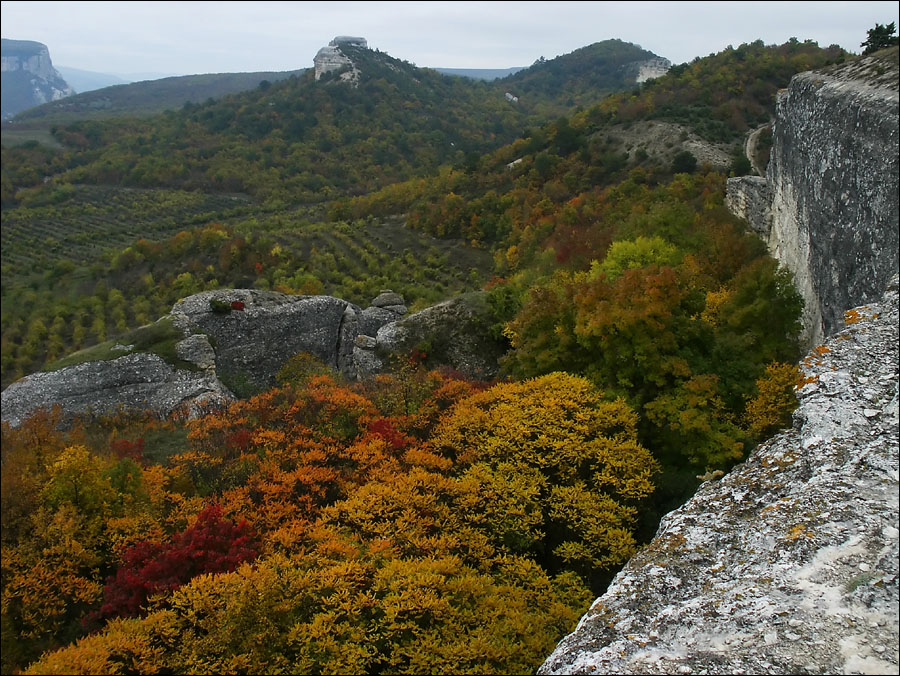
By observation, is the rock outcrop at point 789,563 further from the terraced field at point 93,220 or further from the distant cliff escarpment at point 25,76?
the terraced field at point 93,220

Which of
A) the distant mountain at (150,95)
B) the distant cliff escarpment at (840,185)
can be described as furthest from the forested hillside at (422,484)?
the distant mountain at (150,95)

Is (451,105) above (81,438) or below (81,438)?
above

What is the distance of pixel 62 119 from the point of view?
272 ft

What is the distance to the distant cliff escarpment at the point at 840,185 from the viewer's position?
30.3ft

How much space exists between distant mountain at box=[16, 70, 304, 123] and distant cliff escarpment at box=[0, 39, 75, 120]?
67.1 metres

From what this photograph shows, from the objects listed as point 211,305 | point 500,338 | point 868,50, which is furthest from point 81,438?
point 868,50

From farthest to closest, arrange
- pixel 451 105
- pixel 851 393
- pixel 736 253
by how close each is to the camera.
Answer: pixel 451 105 < pixel 736 253 < pixel 851 393

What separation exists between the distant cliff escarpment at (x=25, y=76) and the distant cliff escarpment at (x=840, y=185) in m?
16.3

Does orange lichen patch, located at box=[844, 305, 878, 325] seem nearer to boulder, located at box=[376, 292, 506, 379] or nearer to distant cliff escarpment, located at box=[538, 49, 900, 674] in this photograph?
distant cliff escarpment, located at box=[538, 49, 900, 674]

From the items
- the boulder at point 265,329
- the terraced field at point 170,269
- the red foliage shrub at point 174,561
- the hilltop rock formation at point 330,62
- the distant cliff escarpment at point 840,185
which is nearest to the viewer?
the red foliage shrub at point 174,561

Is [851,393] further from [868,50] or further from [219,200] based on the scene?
[219,200]

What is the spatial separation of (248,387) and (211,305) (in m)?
4.40

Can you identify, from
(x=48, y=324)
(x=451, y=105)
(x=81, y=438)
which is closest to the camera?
(x=81, y=438)

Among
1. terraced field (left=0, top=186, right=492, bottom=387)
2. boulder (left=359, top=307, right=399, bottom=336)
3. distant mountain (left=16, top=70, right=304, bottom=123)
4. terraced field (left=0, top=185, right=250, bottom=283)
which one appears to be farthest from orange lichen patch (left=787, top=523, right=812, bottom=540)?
distant mountain (left=16, top=70, right=304, bottom=123)
